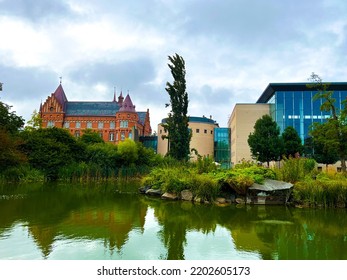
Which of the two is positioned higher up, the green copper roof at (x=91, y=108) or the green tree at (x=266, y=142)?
the green copper roof at (x=91, y=108)

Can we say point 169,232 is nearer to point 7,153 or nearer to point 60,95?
point 7,153

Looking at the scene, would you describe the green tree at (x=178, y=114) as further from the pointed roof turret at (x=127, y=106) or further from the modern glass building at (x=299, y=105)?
the pointed roof turret at (x=127, y=106)

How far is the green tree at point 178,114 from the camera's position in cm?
2208

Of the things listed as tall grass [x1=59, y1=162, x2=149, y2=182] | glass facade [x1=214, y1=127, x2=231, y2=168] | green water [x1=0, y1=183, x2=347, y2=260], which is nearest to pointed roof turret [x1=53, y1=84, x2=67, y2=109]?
glass facade [x1=214, y1=127, x2=231, y2=168]

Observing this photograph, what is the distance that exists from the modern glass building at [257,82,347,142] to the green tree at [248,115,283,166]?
1056 centimetres

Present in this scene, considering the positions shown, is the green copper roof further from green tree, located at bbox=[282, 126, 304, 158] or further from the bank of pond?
the bank of pond

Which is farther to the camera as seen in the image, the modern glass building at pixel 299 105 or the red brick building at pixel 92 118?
the red brick building at pixel 92 118

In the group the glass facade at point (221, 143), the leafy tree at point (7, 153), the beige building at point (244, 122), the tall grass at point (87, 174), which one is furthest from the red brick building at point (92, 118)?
the leafy tree at point (7, 153)

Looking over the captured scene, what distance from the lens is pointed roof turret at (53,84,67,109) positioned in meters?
58.9

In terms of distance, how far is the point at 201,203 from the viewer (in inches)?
437

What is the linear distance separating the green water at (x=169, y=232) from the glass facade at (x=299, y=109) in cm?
2946

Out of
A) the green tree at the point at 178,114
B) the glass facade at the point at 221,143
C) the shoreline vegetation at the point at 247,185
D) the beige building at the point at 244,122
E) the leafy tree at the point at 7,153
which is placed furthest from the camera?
the glass facade at the point at 221,143

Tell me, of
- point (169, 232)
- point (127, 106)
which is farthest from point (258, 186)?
point (127, 106)
